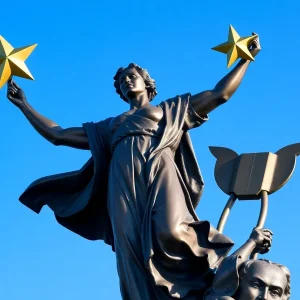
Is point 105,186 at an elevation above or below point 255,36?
below

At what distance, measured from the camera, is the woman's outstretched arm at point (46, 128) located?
1138 centimetres

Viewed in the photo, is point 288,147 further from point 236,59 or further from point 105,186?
point 105,186

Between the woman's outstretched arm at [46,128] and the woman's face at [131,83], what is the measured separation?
0.64m

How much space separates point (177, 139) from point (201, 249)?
4.38 feet

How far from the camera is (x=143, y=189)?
10.5m

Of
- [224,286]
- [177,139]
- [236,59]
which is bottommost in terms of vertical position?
[224,286]

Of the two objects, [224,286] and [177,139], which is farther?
[177,139]

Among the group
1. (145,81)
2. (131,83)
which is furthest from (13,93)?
(145,81)

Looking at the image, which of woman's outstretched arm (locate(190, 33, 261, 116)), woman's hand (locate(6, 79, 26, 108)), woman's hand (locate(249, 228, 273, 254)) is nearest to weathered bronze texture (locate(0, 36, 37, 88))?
woman's hand (locate(6, 79, 26, 108))

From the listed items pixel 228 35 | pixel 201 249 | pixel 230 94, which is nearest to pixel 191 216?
pixel 201 249

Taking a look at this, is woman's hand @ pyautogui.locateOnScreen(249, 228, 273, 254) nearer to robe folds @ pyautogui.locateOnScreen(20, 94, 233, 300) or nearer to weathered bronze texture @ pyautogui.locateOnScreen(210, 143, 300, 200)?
robe folds @ pyautogui.locateOnScreen(20, 94, 233, 300)

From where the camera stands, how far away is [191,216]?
34.3ft

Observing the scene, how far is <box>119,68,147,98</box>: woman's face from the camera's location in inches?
450

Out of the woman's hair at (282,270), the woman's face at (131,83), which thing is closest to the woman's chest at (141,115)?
the woman's face at (131,83)
